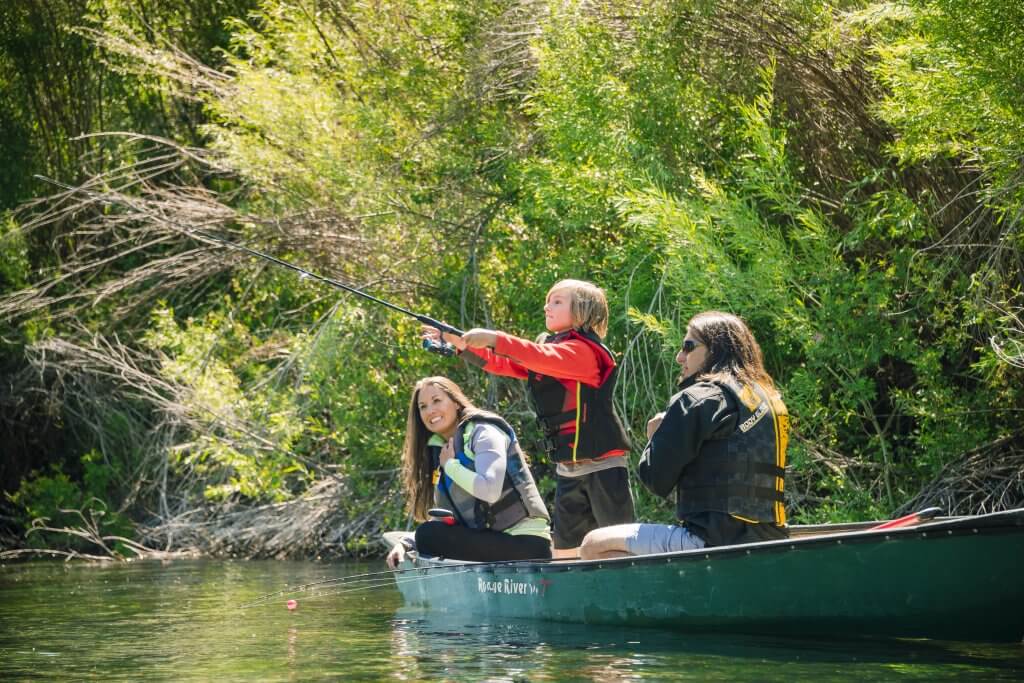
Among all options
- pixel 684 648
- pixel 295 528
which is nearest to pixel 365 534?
pixel 295 528

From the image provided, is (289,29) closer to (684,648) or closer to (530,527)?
(530,527)

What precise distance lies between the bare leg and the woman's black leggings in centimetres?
51

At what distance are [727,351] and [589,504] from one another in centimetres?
119

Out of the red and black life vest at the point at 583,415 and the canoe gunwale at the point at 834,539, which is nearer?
the canoe gunwale at the point at 834,539

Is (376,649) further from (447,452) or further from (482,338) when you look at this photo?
(482,338)

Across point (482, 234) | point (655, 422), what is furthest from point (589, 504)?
point (482, 234)

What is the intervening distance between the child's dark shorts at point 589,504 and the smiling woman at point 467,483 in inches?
4.0

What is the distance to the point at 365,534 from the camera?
10477 mm

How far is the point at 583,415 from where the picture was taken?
5910mm

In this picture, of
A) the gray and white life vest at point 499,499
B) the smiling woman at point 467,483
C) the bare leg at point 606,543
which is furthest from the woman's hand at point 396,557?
the bare leg at point 606,543

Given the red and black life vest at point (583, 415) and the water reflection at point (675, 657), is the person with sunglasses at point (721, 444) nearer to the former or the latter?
the water reflection at point (675, 657)

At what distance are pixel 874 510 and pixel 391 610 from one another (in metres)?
2.58

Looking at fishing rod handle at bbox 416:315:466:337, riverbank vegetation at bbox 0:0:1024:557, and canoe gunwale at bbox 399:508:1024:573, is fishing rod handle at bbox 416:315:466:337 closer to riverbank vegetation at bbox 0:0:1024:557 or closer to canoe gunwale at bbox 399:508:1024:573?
canoe gunwale at bbox 399:508:1024:573

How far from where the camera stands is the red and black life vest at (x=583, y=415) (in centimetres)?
590
